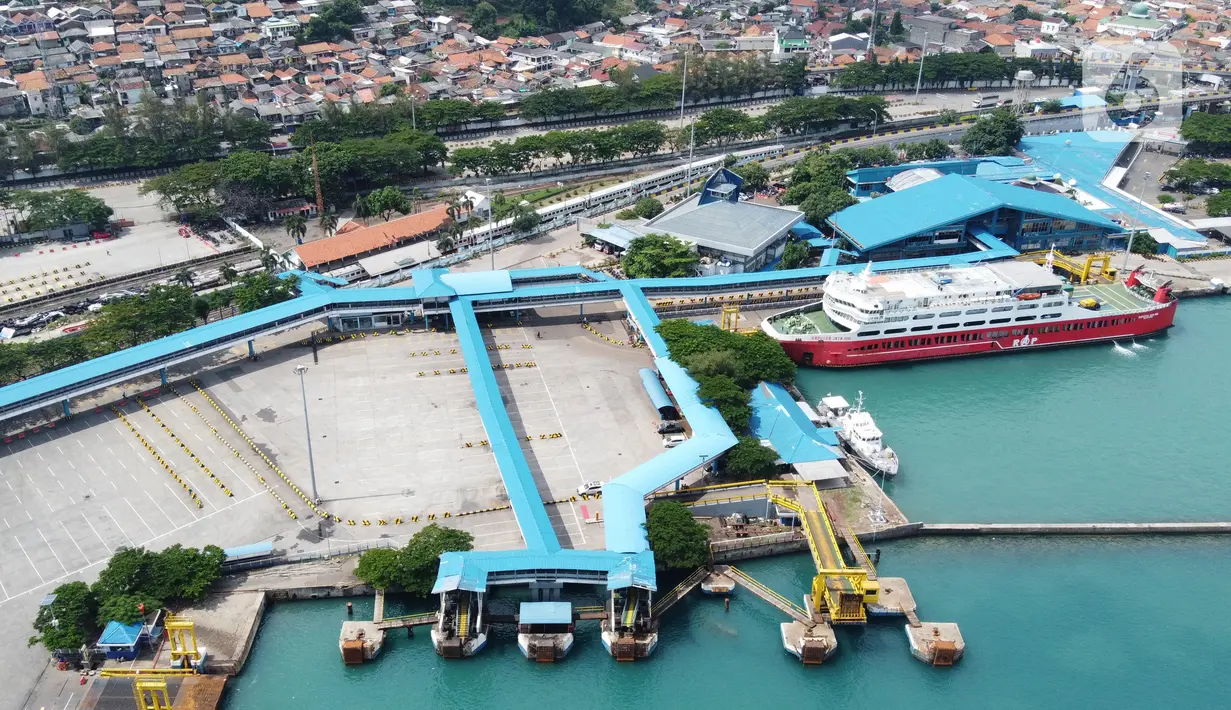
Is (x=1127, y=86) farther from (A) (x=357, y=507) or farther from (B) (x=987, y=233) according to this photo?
(A) (x=357, y=507)

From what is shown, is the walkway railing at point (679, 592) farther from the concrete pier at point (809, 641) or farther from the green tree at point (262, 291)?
the green tree at point (262, 291)

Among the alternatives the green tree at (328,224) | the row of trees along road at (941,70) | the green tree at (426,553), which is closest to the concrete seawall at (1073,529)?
the green tree at (426,553)

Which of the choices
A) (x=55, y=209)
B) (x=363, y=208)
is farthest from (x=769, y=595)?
(x=55, y=209)

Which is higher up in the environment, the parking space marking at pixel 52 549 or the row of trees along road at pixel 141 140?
the row of trees along road at pixel 141 140

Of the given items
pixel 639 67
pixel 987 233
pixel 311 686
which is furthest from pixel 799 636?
pixel 639 67

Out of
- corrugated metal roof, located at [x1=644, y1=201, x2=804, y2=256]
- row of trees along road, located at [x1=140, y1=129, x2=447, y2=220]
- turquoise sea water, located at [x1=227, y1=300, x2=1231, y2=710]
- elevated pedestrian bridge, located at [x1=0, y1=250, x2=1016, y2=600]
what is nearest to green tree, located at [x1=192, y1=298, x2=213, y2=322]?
elevated pedestrian bridge, located at [x1=0, y1=250, x2=1016, y2=600]

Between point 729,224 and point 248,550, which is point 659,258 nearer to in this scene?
point 729,224
